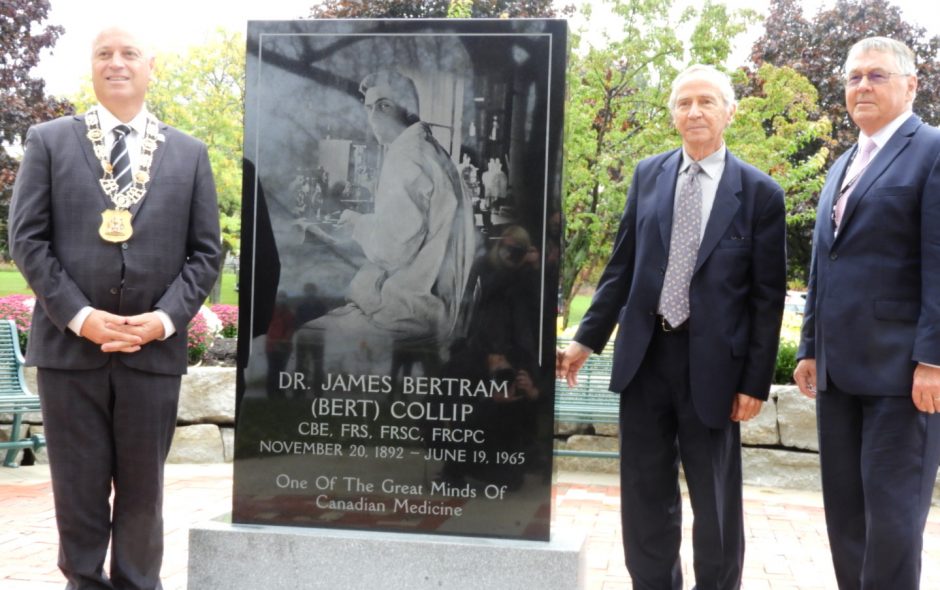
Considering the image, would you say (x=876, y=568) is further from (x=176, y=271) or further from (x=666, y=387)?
(x=176, y=271)

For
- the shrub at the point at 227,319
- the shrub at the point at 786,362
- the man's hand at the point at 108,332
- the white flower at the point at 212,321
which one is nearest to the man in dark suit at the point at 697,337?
the man's hand at the point at 108,332

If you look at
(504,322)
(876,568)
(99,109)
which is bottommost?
(876,568)

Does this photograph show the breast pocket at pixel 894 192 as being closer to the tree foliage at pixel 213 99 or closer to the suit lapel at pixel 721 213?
the suit lapel at pixel 721 213

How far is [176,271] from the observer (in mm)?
3625

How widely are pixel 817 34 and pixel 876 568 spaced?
20219 mm

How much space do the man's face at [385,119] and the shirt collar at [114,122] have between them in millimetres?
794

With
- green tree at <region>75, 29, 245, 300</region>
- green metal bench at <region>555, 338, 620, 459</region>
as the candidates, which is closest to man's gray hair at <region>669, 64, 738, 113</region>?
green metal bench at <region>555, 338, 620, 459</region>

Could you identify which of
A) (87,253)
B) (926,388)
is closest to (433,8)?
(87,253)

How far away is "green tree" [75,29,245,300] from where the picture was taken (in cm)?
2133

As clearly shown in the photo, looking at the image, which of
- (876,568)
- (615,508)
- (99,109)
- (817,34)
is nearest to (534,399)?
(876,568)

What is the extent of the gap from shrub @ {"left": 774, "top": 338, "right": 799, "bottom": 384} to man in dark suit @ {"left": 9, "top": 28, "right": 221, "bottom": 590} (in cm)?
512

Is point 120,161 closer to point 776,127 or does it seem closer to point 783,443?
point 783,443

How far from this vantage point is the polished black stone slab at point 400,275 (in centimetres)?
353

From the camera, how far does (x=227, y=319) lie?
944 centimetres
